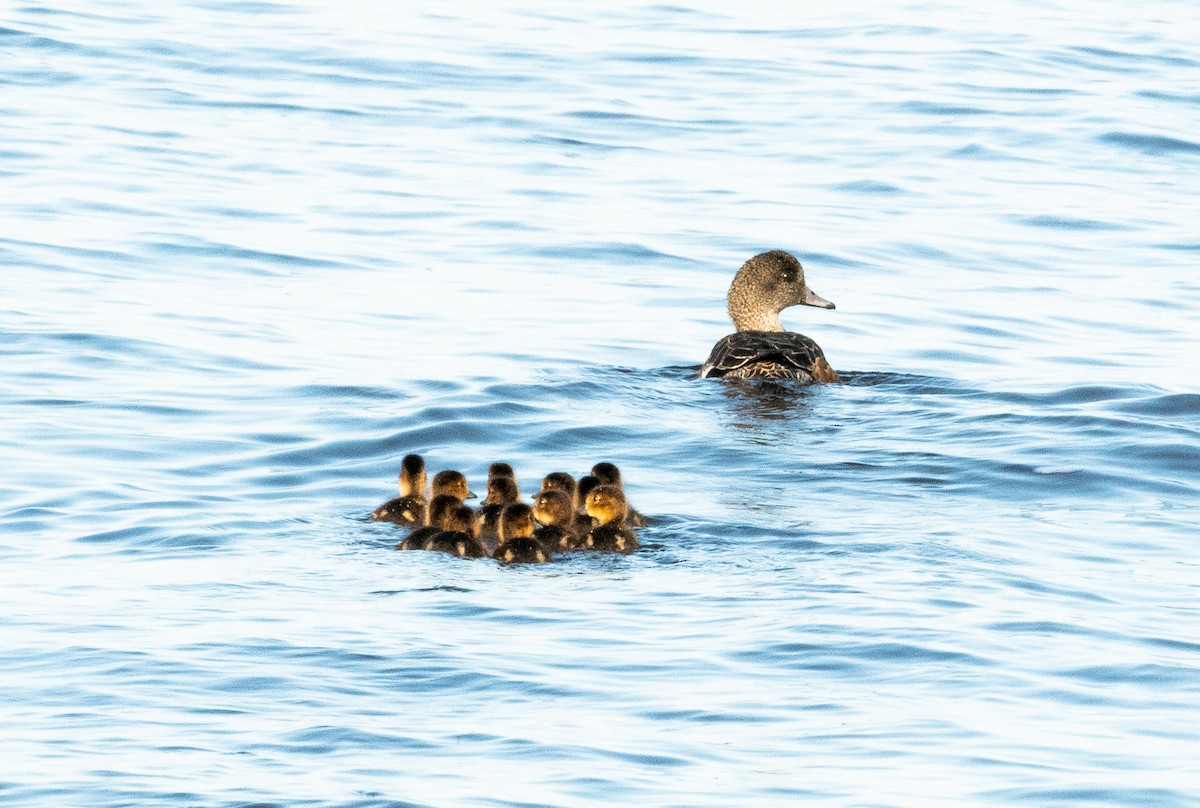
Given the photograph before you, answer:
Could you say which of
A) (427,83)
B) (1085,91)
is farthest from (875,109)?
(427,83)

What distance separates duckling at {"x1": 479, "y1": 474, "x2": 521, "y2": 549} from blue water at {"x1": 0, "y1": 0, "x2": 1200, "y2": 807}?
0.50 metres

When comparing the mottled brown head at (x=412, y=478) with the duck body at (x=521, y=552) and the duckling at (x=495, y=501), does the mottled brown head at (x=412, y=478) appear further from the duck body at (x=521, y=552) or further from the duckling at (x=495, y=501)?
the duck body at (x=521, y=552)

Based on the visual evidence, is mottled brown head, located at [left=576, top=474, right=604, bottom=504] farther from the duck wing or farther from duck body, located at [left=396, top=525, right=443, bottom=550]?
the duck wing

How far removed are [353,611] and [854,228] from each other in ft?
36.4

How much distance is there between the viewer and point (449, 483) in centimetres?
1036

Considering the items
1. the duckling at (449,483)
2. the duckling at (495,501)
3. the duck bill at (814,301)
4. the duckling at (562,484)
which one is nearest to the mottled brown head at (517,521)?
the duckling at (495,501)

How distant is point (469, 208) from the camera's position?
1897cm

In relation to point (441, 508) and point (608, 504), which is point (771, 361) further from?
point (441, 508)

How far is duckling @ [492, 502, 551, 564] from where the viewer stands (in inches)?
370

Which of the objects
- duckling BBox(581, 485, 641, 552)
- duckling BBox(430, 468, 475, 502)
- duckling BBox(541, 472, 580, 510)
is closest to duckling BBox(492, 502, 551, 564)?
duckling BBox(581, 485, 641, 552)

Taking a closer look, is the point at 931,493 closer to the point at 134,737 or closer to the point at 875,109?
the point at 134,737

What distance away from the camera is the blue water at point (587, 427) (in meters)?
7.45

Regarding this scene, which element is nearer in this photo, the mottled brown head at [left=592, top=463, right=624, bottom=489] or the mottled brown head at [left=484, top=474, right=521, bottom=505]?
the mottled brown head at [left=484, top=474, right=521, bottom=505]

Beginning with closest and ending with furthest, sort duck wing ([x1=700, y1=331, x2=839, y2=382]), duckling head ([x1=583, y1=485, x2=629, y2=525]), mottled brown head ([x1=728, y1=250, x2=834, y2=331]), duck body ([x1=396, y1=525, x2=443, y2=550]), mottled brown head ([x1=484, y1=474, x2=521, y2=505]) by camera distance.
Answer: duck body ([x1=396, y1=525, x2=443, y2=550]), duckling head ([x1=583, y1=485, x2=629, y2=525]), mottled brown head ([x1=484, y1=474, x2=521, y2=505]), duck wing ([x1=700, y1=331, x2=839, y2=382]), mottled brown head ([x1=728, y1=250, x2=834, y2=331])
